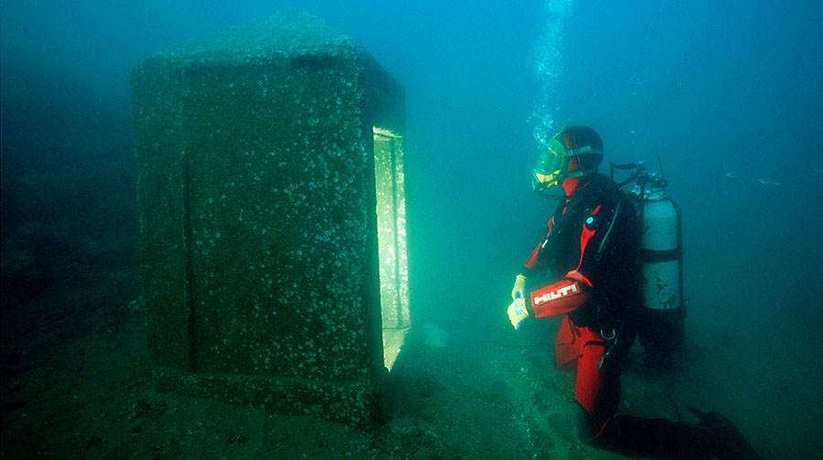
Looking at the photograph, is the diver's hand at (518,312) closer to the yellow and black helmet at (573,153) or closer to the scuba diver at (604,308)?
the scuba diver at (604,308)

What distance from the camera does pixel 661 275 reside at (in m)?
2.76

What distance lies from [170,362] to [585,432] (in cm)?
308

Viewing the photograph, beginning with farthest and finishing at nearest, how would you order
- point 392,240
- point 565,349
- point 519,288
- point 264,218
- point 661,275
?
1. point 392,240
2. point 565,349
3. point 519,288
4. point 661,275
5. point 264,218

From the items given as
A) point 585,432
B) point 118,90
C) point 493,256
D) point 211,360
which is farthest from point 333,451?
point 118,90

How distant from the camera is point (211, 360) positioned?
2568mm

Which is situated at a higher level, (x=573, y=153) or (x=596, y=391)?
(x=573, y=153)

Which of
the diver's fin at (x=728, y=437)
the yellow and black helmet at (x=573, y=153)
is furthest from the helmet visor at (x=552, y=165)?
the diver's fin at (x=728, y=437)

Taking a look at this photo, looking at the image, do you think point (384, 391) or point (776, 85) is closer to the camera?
point (384, 391)

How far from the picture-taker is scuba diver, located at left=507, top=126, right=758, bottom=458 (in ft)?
7.83

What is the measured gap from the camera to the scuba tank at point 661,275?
276 centimetres

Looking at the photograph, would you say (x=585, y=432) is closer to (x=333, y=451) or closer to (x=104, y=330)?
(x=333, y=451)

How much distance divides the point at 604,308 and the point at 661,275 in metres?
0.66

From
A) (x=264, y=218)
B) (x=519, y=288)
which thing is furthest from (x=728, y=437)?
(x=264, y=218)

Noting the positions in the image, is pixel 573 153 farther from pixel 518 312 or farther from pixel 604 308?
pixel 518 312
